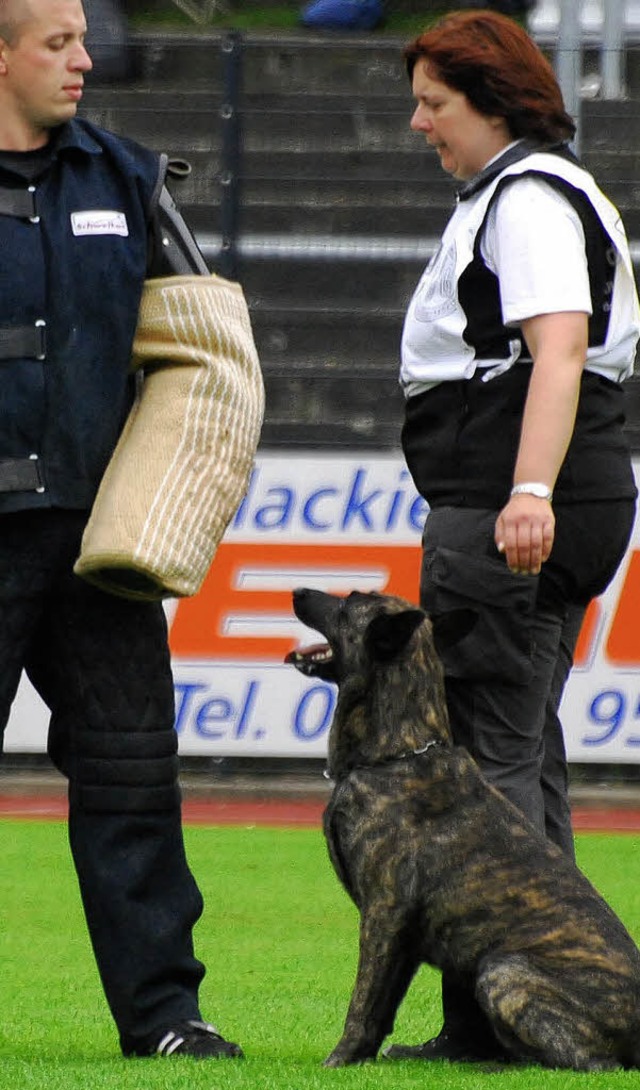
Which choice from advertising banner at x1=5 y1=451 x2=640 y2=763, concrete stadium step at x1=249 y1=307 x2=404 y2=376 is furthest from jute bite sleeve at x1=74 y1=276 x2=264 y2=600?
concrete stadium step at x1=249 y1=307 x2=404 y2=376

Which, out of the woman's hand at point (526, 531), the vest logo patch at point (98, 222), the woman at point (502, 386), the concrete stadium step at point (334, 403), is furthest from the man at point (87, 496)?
the concrete stadium step at point (334, 403)

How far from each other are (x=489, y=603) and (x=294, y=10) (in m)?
12.1

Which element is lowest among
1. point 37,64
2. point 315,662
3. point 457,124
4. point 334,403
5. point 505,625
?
point 334,403

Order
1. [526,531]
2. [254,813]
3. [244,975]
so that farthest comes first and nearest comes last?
[254,813] → [244,975] → [526,531]

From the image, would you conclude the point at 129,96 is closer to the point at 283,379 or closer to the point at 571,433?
the point at 283,379

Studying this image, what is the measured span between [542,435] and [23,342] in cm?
98

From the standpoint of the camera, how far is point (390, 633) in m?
4.02

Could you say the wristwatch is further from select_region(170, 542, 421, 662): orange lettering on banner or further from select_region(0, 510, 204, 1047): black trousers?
select_region(170, 542, 421, 662): orange lettering on banner

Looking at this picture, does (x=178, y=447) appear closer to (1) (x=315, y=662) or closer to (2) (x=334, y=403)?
(1) (x=315, y=662)

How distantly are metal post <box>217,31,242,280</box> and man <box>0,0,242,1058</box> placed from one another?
16.9 ft

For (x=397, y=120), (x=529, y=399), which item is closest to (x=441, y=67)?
(x=529, y=399)

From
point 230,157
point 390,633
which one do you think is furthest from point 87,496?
point 230,157

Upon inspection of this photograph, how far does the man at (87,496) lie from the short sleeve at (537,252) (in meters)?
0.62

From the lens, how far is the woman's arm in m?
3.86
